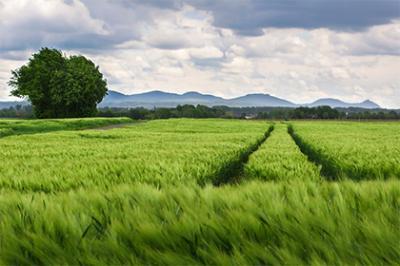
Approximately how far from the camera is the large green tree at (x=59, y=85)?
244 ft

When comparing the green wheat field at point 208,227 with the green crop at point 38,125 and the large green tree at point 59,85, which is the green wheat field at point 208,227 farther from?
the large green tree at point 59,85

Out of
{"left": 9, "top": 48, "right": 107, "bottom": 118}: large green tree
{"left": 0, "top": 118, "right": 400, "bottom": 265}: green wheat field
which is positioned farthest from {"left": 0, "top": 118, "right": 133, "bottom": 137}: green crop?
{"left": 0, "top": 118, "right": 400, "bottom": 265}: green wheat field

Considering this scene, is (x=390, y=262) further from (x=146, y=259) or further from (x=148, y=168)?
(x=148, y=168)

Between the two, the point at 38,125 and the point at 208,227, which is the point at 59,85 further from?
the point at 208,227

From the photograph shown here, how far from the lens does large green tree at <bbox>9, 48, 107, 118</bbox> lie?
7431 centimetres

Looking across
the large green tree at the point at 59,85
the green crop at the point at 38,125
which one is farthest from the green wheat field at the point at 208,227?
the large green tree at the point at 59,85

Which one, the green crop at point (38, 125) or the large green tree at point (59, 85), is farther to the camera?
the large green tree at point (59, 85)

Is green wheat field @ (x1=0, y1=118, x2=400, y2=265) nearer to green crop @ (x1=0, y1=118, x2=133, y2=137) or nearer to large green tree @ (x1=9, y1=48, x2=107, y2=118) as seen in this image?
green crop @ (x1=0, y1=118, x2=133, y2=137)

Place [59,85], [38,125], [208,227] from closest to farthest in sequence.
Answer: [208,227] < [38,125] < [59,85]

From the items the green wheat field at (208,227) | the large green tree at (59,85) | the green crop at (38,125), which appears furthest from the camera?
the large green tree at (59,85)

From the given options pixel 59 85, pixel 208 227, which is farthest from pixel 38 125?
pixel 208 227

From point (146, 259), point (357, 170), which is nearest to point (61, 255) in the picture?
point (146, 259)

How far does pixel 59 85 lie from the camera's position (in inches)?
2928

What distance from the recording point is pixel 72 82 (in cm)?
7388
